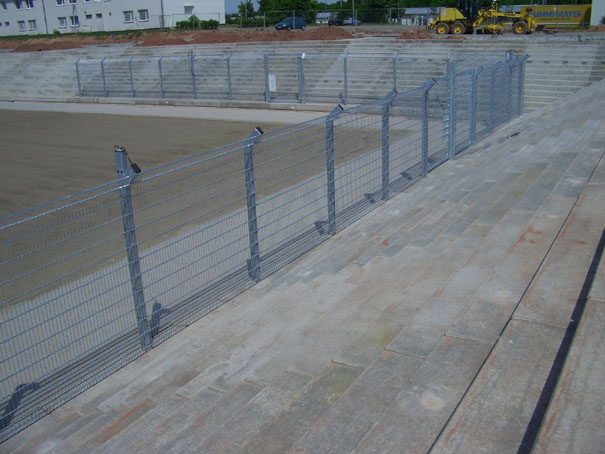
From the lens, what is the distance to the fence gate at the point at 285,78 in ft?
77.4

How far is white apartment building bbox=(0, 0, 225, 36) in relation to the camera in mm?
66875

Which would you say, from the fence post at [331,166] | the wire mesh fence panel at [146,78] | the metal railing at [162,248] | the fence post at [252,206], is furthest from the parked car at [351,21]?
the fence post at [252,206]

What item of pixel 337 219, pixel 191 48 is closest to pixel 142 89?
pixel 191 48

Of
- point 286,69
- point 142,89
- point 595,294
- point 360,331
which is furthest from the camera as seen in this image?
Answer: point 142,89

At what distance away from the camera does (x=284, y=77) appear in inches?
1007

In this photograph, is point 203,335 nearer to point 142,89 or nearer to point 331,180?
point 331,180

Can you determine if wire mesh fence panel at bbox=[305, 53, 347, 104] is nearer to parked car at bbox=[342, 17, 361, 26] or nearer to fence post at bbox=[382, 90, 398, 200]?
fence post at bbox=[382, 90, 398, 200]

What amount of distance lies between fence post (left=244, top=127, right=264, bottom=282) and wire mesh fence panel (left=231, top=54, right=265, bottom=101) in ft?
65.2

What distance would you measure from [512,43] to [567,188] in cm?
1870

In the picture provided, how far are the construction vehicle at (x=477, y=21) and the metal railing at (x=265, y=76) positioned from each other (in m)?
9.34

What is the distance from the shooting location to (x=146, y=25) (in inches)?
2638

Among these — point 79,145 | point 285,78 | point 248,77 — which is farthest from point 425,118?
point 248,77

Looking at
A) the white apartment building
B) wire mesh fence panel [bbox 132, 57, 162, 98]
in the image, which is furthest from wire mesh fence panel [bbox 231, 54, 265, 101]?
the white apartment building

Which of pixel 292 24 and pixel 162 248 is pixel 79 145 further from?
pixel 292 24
